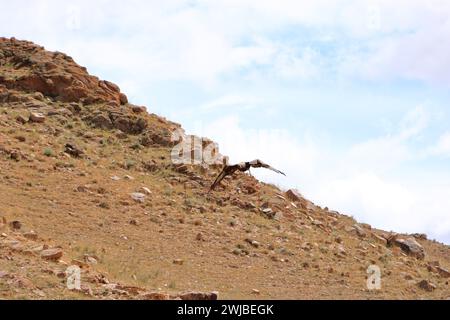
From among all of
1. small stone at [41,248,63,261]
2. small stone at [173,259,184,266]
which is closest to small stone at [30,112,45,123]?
small stone at [173,259,184,266]

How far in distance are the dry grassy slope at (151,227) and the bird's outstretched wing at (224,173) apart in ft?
0.99

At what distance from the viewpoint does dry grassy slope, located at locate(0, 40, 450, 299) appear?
11469mm

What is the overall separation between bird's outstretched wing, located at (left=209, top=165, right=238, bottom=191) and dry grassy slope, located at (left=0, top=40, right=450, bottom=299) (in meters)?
0.30

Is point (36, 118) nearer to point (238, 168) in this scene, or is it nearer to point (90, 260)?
point (238, 168)

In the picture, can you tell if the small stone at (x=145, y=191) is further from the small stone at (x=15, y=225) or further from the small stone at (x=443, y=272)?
the small stone at (x=443, y=272)

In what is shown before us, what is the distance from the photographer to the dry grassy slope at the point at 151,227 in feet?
37.6

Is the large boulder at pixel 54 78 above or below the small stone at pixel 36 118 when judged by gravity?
above

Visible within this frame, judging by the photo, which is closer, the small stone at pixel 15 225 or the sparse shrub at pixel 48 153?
the small stone at pixel 15 225

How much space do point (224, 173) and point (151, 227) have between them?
461 centimetres

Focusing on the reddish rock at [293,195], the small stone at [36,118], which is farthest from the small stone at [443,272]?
the small stone at [36,118]

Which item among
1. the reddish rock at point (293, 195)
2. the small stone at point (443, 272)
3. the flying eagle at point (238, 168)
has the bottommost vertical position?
the small stone at point (443, 272)
